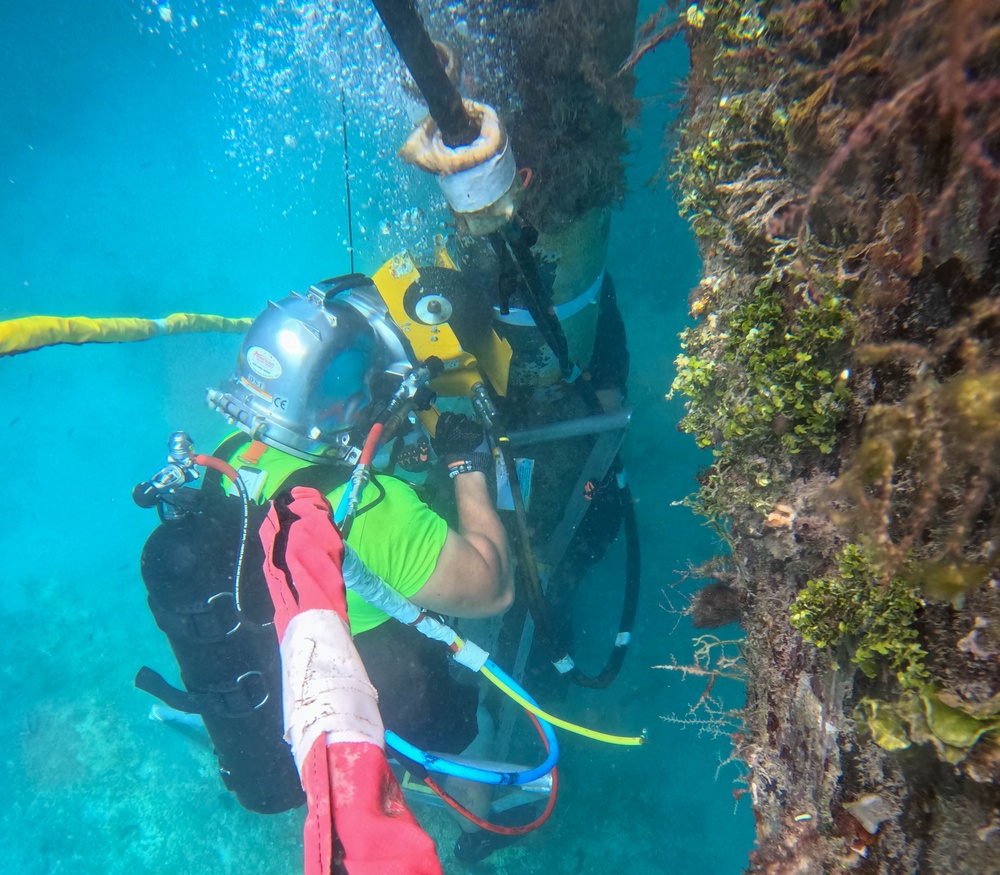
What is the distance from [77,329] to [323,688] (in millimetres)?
5052

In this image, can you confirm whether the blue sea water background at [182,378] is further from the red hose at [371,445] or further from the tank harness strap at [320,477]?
the tank harness strap at [320,477]

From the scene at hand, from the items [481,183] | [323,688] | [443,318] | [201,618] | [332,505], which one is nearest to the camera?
[323,688]

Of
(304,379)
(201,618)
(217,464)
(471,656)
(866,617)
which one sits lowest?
(471,656)

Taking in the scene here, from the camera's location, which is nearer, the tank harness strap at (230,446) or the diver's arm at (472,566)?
the diver's arm at (472,566)

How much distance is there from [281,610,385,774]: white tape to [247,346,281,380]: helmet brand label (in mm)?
1857

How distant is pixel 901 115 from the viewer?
28.5 inches

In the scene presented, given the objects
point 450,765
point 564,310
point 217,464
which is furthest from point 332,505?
point 564,310

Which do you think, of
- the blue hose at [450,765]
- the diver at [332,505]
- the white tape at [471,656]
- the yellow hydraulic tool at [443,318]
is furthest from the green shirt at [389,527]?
the yellow hydraulic tool at [443,318]

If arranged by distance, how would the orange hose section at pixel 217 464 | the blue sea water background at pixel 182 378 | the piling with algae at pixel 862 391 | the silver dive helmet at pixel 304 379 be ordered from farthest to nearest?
the blue sea water background at pixel 182 378 → the silver dive helmet at pixel 304 379 → the orange hose section at pixel 217 464 → the piling with algae at pixel 862 391

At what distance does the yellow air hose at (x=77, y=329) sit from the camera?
12.1ft

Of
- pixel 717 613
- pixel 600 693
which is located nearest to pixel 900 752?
pixel 717 613

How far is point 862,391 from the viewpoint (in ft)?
3.06

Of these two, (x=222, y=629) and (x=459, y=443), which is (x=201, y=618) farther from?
(x=459, y=443)

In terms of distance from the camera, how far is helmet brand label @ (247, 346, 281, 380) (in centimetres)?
254
